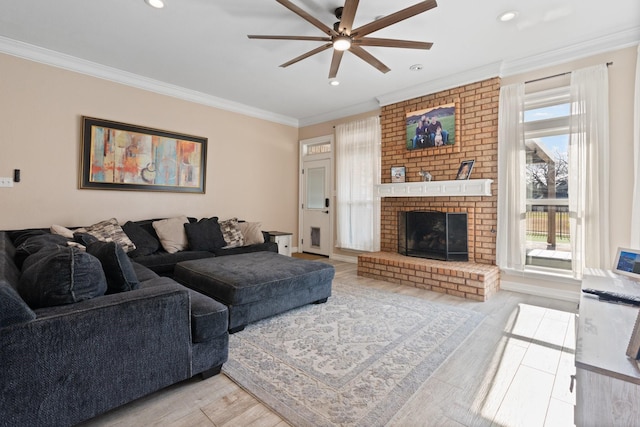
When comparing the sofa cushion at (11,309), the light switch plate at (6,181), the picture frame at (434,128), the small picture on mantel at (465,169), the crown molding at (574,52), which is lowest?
the sofa cushion at (11,309)

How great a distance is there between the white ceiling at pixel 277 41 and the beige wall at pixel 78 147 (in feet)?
0.78

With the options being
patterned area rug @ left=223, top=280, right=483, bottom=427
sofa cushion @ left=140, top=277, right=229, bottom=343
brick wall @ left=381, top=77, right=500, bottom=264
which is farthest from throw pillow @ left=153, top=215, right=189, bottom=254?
brick wall @ left=381, top=77, right=500, bottom=264

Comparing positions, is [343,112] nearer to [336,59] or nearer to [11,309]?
[336,59]

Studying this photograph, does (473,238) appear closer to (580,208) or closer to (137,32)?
(580,208)

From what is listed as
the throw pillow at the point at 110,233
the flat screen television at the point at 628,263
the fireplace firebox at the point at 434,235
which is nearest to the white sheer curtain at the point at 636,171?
the flat screen television at the point at 628,263

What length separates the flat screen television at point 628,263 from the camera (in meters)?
2.24

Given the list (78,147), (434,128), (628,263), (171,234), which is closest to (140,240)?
(171,234)

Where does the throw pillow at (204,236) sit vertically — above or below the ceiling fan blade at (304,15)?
below

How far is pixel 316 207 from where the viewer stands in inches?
236

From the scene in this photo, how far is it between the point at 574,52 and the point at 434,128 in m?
1.61

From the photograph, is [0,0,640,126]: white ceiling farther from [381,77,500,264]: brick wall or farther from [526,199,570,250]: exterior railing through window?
[526,199,570,250]: exterior railing through window

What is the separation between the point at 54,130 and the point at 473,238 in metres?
5.39

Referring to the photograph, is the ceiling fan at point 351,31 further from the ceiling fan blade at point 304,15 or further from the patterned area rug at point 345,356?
the patterned area rug at point 345,356

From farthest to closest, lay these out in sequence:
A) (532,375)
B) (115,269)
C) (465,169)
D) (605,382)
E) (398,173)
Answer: (398,173), (465,169), (532,375), (115,269), (605,382)
